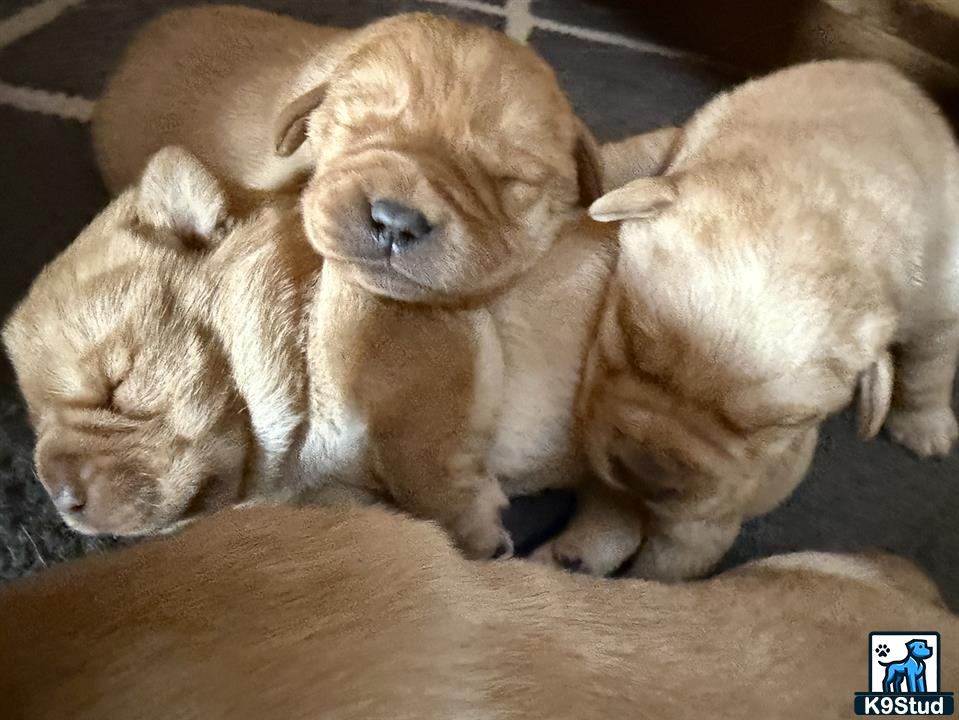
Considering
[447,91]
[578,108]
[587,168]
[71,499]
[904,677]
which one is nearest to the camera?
[904,677]

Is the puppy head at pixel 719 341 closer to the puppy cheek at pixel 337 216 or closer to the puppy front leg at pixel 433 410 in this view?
the puppy front leg at pixel 433 410

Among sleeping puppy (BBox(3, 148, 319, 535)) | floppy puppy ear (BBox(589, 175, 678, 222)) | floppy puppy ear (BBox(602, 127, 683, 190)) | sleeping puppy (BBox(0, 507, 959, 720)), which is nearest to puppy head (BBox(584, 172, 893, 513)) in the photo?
floppy puppy ear (BBox(589, 175, 678, 222))

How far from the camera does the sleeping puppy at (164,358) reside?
1145 mm

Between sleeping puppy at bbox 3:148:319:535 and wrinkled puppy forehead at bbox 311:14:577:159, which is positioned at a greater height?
wrinkled puppy forehead at bbox 311:14:577:159

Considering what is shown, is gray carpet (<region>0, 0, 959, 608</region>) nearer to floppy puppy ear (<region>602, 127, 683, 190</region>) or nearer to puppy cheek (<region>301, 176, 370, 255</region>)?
floppy puppy ear (<region>602, 127, 683, 190</region>)

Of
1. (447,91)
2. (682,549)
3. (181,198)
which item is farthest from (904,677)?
(181,198)

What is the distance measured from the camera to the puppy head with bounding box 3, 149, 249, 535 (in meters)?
1.14

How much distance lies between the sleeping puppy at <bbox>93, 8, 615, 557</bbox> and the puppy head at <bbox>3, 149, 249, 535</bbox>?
0.48 feet

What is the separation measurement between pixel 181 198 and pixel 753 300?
0.85m

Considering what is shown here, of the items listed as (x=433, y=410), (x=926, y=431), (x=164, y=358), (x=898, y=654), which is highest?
(x=164, y=358)

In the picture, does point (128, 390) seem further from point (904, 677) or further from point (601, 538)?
point (904, 677)

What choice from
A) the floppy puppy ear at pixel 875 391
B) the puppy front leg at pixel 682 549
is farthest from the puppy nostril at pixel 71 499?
the floppy puppy ear at pixel 875 391

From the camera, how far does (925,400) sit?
5.73 ft

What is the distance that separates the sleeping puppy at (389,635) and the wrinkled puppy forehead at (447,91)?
593mm
